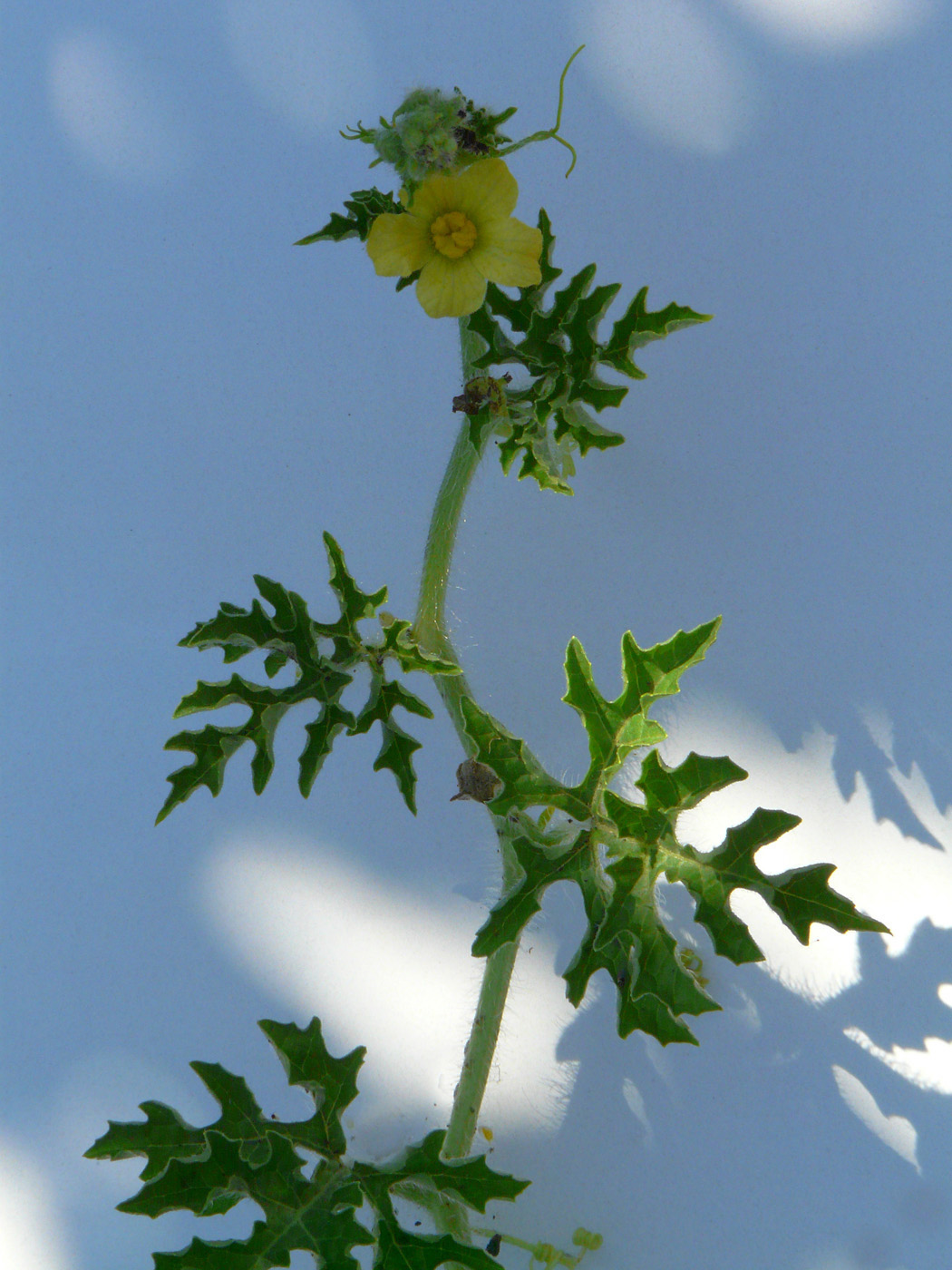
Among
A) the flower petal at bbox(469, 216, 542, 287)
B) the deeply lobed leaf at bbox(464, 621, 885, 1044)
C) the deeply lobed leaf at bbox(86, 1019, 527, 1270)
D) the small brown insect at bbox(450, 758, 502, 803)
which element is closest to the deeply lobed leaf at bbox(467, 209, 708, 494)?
the flower petal at bbox(469, 216, 542, 287)

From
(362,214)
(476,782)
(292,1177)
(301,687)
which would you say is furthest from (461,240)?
(292,1177)

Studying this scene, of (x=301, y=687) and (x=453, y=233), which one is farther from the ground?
(x=453, y=233)

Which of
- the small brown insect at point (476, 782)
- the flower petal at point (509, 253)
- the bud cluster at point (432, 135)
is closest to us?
the bud cluster at point (432, 135)

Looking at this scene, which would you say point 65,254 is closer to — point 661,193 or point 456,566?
point 456,566

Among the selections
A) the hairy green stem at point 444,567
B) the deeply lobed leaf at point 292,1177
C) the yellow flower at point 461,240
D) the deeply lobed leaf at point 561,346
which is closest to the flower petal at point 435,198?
the yellow flower at point 461,240

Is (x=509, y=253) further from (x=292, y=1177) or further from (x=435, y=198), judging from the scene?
(x=292, y=1177)

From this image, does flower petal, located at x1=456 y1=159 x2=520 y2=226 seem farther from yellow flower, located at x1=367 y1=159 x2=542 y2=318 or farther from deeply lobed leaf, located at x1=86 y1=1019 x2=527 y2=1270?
deeply lobed leaf, located at x1=86 y1=1019 x2=527 y2=1270

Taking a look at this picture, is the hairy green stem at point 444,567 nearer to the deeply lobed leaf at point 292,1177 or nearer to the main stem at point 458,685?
the main stem at point 458,685
